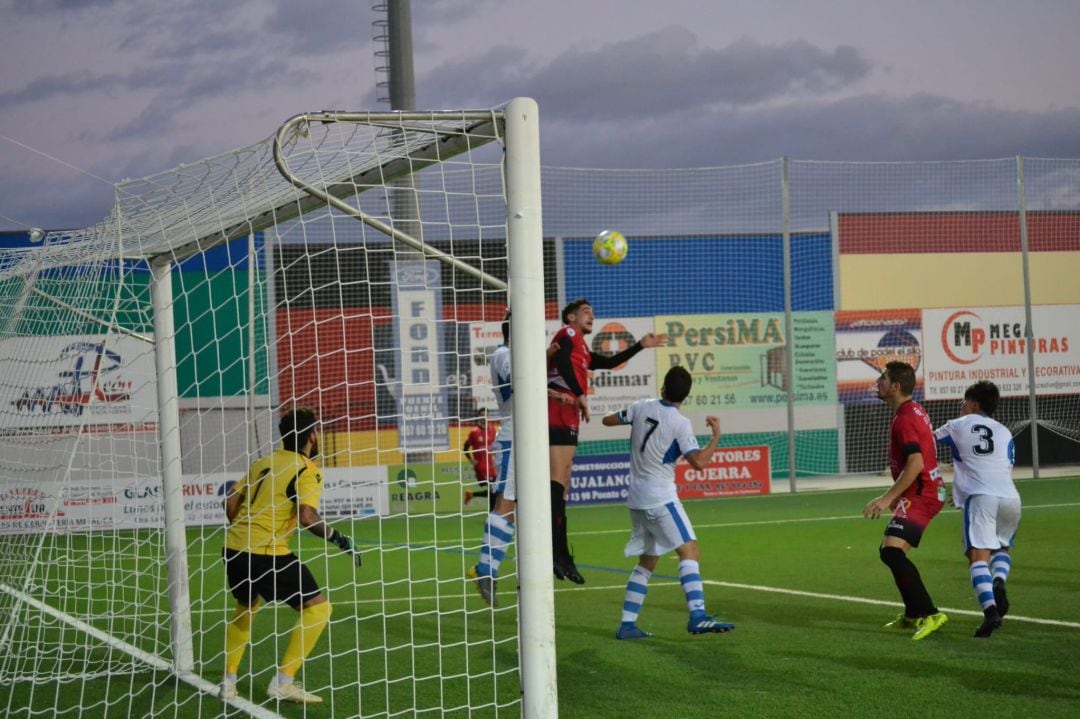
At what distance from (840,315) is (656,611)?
14.0m

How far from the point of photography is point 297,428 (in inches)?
254

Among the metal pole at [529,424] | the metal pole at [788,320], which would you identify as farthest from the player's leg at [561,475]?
the metal pole at [788,320]

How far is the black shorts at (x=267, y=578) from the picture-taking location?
6453mm

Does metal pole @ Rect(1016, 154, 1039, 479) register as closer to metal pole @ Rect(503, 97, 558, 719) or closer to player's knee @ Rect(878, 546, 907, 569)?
player's knee @ Rect(878, 546, 907, 569)

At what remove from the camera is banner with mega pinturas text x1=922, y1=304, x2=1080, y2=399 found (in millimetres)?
21625

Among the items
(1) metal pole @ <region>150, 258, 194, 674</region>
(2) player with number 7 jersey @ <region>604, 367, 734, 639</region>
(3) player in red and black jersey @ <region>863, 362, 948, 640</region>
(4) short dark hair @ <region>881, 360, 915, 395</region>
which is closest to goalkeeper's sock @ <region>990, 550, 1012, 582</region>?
(3) player in red and black jersey @ <region>863, 362, 948, 640</region>

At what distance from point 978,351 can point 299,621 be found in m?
17.6

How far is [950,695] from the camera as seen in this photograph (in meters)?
6.08

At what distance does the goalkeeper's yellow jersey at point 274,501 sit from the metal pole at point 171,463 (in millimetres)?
757

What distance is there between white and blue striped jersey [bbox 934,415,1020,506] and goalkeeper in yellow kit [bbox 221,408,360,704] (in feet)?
13.2

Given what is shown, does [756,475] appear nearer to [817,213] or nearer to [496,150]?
[817,213]

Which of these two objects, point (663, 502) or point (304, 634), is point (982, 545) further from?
point (304, 634)

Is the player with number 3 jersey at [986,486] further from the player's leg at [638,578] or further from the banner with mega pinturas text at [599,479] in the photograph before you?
the banner with mega pinturas text at [599,479]

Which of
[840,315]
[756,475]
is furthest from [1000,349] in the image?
[756,475]
